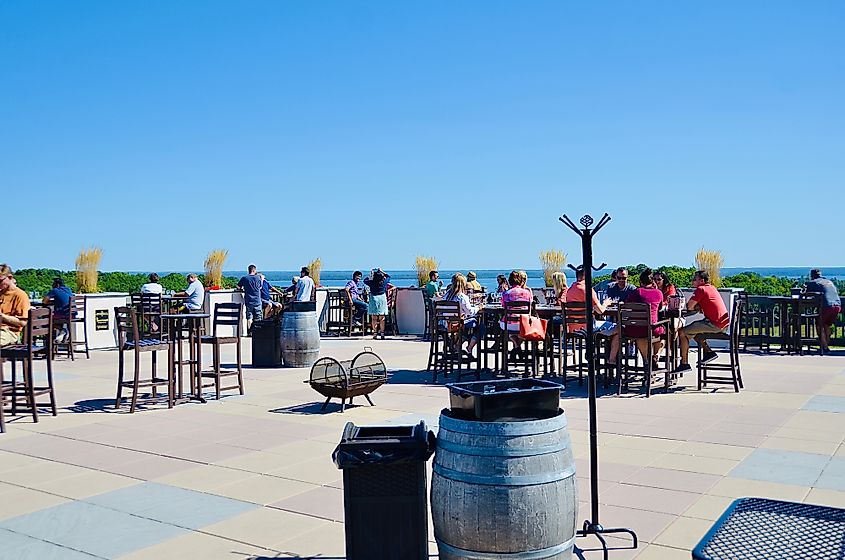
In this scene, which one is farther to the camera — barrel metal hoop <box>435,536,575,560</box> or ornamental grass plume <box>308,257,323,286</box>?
ornamental grass plume <box>308,257,323,286</box>

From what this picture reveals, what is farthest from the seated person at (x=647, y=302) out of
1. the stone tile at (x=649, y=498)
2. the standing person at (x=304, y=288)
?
the standing person at (x=304, y=288)

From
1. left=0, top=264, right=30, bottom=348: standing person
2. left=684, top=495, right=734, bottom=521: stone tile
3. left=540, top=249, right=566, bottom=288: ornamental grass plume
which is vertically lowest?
left=684, top=495, right=734, bottom=521: stone tile

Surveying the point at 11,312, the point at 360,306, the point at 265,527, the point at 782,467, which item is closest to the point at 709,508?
the point at 782,467

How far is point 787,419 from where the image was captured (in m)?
7.33

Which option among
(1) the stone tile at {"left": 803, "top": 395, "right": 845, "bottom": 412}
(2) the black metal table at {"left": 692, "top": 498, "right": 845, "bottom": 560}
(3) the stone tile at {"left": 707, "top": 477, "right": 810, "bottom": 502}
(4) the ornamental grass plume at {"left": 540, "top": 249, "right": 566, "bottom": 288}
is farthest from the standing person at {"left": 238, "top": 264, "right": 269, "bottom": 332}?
(2) the black metal table at {"left": 692, "top": 498, "right": 845, "bottom": 560}

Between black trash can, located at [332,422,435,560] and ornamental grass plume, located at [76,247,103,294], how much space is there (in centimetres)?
1433

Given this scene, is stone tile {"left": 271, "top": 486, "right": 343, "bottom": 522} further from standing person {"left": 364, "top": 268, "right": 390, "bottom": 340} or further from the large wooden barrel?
standing person {"left": 364, "top": 268, "right": 390, "bottom": 340}

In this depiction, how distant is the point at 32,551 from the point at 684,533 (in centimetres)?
337

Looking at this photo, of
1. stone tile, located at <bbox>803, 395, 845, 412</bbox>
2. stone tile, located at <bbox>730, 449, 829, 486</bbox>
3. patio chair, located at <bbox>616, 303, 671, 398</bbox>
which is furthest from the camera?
patio chair, located at <bbox>616, 303, 671, 398</bbox>

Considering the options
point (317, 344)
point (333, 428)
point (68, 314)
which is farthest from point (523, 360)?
point (68, 314)

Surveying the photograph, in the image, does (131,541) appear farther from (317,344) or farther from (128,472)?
(317,344)

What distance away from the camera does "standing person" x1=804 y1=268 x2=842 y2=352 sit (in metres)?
13.2

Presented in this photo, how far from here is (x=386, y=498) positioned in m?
3.46

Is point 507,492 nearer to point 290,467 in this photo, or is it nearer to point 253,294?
point 290,467
